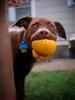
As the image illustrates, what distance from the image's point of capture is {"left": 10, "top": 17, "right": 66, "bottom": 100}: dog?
9.12ft

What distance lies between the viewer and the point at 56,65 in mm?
7957

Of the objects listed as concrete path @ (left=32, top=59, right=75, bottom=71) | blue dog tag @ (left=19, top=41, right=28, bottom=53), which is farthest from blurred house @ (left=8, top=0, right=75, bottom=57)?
blue dog tag @ (left=19, top=41, right=28, bottom=53)

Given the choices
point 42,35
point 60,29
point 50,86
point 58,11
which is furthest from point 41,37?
point 58,11

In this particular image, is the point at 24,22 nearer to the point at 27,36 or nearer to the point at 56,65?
the point at 27,36

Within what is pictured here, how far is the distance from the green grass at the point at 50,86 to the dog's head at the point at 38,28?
1263 mm

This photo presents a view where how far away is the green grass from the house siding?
2816mm

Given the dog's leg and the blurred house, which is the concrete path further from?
the dog's leg

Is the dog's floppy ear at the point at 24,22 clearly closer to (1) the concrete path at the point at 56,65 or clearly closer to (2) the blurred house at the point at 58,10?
(1) the concrete path at the point at 56,65

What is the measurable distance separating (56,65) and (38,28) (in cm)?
509

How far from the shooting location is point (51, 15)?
31.4 feet

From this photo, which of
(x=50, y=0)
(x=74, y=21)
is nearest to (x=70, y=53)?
(x=74, y=21)

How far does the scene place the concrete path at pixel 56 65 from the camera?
300 inches

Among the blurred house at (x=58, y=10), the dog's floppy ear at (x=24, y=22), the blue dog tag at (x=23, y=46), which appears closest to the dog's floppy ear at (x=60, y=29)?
the dog's floppy ear at (x=24, y=22)

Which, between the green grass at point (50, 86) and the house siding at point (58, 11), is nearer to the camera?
the green grass at point (50, 86)
